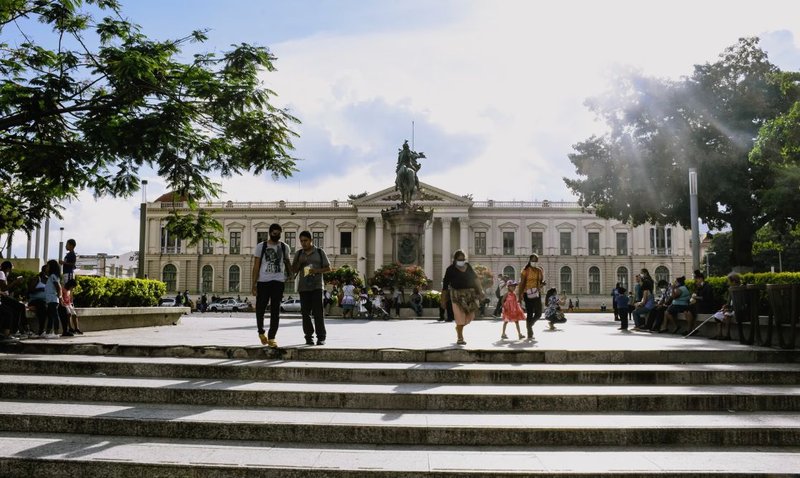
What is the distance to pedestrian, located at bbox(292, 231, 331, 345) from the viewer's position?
820 centimetres

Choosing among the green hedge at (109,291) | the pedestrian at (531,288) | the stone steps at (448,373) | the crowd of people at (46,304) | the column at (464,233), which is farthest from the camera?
the column at (464,233)

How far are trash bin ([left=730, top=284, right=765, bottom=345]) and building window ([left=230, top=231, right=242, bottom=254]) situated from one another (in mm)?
65097

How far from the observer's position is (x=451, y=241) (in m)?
69.1

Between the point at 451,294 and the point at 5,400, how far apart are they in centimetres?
560

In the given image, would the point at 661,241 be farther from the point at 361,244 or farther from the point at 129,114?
the point at 129,114

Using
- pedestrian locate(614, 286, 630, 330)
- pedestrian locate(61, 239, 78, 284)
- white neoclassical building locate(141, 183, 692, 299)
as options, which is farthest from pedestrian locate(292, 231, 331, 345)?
white neoclassical building locate(141, 183, 692, 299)

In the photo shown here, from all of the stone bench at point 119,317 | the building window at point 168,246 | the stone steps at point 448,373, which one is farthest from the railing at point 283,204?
the stone steps at point 448,373

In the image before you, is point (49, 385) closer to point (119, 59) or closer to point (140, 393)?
point (140, 393)

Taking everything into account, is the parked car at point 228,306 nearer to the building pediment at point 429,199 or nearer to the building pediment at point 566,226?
the building pediment at point 429,199

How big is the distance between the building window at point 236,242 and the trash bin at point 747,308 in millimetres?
65097

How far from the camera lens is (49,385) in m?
5.85

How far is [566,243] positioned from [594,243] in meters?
3.01

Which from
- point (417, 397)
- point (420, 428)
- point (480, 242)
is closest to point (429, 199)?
point (480, 242)

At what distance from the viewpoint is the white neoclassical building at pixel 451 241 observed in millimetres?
67812
